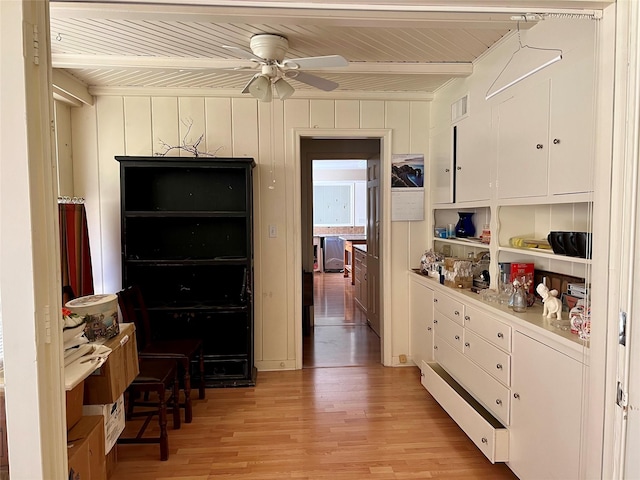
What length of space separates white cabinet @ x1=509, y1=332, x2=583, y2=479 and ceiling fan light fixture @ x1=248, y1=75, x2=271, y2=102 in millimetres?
2024

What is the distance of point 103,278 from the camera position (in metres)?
3.69

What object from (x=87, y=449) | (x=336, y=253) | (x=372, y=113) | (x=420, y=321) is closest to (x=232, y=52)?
(x=372, y=113)

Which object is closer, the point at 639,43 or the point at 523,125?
the point at 639,43

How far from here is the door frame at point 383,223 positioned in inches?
148

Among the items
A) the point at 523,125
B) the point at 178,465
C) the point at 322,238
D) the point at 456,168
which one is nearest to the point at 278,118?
the point at 456,168

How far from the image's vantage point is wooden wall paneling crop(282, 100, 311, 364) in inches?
146

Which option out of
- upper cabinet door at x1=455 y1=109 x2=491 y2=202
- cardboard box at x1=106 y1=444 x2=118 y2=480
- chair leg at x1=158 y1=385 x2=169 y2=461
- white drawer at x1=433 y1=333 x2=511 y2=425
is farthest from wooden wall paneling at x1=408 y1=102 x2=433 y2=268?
cardboard box at x1=106 y1=444 x2=118 y2=480

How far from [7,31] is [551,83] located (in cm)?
227

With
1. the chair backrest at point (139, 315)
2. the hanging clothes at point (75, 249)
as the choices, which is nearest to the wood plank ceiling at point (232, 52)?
the hanging clothes at point (75, 249)

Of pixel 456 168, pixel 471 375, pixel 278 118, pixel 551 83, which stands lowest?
pixel 471 375

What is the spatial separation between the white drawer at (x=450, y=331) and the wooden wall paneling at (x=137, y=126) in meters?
2.90

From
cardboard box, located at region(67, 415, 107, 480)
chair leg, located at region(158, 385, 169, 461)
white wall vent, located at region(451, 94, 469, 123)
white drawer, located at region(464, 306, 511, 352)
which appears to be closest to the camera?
cardboard box, located at region(67, 415, 107, 480)

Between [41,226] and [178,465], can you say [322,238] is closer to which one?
[178,465]

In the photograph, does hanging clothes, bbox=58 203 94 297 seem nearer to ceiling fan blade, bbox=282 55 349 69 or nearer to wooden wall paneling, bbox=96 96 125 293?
wooden wall paneling, bbox=96 96 125 293
